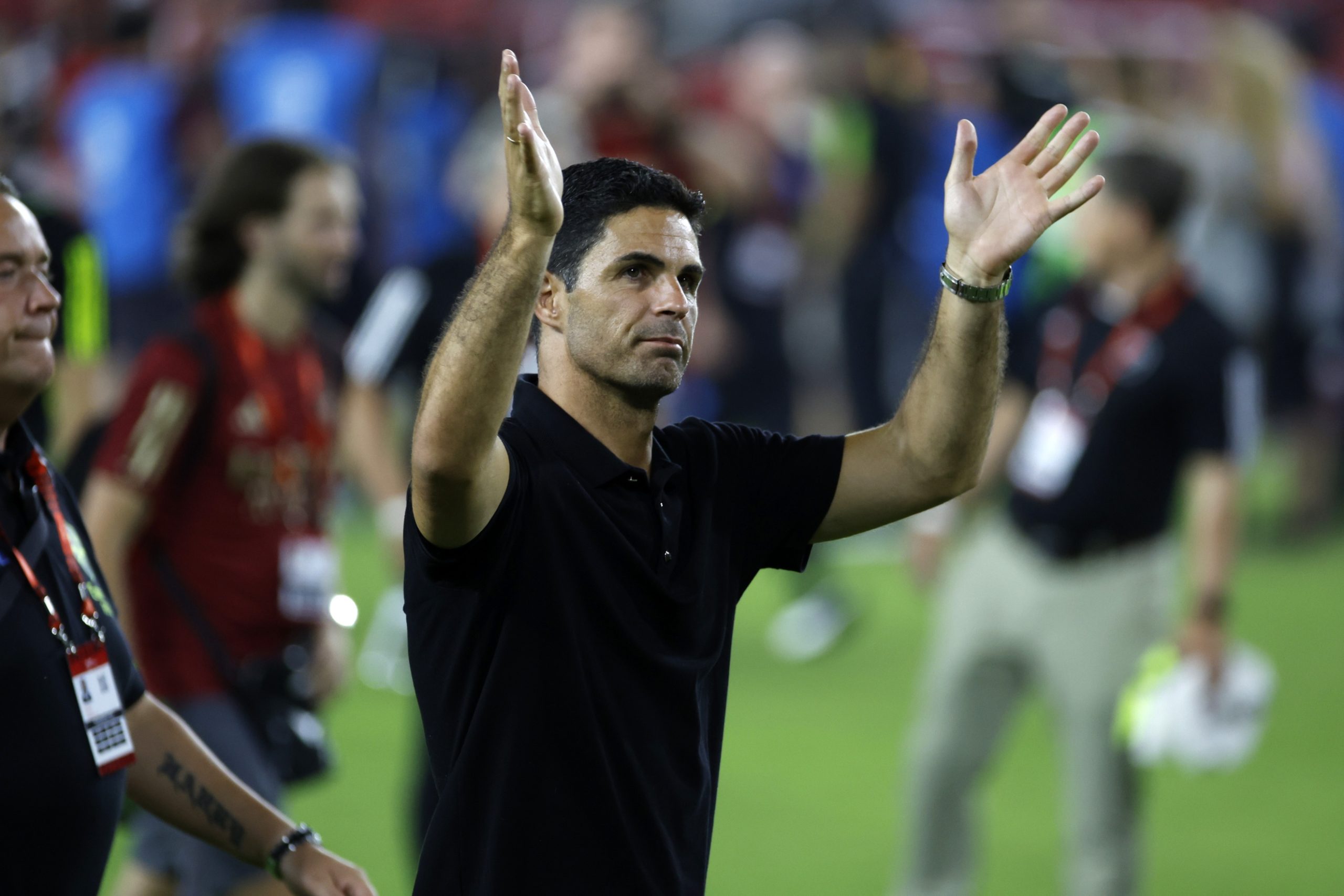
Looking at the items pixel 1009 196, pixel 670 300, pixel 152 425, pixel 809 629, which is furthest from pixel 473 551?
pixel 809 629

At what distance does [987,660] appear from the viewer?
5676 mm

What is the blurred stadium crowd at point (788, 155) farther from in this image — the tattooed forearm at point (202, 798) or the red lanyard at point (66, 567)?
the red lanyard at point (66, 567)

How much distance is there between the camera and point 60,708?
282cm

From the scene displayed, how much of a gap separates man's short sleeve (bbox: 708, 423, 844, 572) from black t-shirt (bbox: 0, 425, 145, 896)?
1087 mm

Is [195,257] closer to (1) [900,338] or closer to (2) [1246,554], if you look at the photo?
(2) [1246,554]

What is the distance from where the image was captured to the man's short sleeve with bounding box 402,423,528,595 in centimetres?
265

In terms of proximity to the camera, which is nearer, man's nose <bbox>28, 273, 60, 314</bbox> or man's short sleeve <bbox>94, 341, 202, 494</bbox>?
man's nose <bbox>28, 273, 60, 314</bbox>

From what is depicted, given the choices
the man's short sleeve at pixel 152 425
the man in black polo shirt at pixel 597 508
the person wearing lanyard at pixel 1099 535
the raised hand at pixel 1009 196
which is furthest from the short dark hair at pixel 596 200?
the person wearing lanyard at pixel 1099 535

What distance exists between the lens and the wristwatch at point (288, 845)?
316 centimetres

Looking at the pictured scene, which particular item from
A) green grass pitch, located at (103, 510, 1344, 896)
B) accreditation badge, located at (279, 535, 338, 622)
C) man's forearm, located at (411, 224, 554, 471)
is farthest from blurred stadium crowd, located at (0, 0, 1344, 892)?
man's forearm, located at (411, 224, 554, 471)

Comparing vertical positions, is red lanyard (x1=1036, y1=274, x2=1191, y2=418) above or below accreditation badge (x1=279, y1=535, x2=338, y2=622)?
above

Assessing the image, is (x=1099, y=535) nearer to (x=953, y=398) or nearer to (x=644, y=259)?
(x=953, y=398)

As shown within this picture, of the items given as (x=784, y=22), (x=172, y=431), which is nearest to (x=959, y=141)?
(x=172, y=431)

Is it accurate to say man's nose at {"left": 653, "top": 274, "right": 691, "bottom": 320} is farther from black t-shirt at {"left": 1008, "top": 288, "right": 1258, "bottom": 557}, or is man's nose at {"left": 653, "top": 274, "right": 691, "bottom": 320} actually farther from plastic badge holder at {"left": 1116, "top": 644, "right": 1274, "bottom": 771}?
black t-shirt at {"left": 1008, "top": 288, "right": 1258, "bottom": 557}
